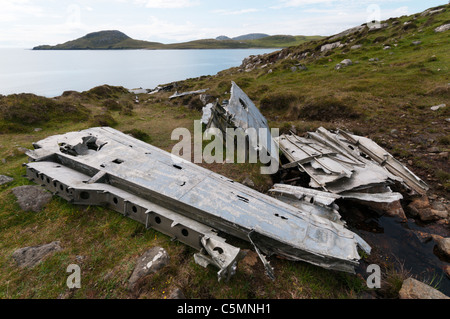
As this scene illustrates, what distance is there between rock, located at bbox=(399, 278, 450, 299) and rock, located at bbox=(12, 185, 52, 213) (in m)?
8.98

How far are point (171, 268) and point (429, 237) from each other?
6521 millimetres

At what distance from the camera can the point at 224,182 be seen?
5.49 meters

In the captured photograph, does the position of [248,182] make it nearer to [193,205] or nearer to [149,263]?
[193,205]

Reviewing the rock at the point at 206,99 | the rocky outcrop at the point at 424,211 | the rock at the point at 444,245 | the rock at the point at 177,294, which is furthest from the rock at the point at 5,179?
the rock at the point at 206,99

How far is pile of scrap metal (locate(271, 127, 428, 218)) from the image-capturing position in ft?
19.1

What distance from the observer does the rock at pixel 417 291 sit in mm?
3660

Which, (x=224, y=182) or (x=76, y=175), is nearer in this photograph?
(x=224, y=182)

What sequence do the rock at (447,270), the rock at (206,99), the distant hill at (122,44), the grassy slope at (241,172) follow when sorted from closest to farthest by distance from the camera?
the grassy slope at (241,172)
the rock at (447,270)
the rock at (206,99)
the distant hill at (122,44)

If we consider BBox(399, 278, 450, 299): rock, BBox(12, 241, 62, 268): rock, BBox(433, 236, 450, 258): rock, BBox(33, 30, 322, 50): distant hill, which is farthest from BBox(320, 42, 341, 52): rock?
BBox(33, 30, 322, 50): distant hill

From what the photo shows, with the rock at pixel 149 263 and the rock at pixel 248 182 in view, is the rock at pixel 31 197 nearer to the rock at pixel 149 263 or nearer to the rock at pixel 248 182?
the rock at pixel 149 263

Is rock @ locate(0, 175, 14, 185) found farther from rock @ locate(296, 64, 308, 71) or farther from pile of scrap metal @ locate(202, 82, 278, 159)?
rock @ locate(296, 64, 308, 71)

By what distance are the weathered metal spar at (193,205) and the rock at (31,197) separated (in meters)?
0.51
